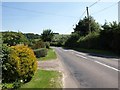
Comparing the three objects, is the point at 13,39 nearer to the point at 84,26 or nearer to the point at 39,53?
the point at 39,53

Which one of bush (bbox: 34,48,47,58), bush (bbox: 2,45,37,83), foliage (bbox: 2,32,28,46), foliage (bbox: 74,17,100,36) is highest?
foliage (bbox: 74,17,100,36)

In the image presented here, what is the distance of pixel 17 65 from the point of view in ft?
34.4

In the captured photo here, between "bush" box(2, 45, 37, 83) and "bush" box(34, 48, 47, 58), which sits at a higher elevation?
"bush" box(2, 45, 37, 83)

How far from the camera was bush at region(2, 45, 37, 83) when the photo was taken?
33.1 feet

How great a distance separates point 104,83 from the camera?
36.7 ft

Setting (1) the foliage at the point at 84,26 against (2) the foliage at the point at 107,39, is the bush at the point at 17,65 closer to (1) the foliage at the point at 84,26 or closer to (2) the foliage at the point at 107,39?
(2) the foliage at the point at 107,39

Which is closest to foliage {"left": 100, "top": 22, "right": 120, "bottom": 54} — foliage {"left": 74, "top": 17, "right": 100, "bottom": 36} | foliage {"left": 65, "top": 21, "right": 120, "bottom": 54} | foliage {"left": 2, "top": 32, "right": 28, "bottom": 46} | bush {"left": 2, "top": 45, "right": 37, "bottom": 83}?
foliage {"left": 65, "top": 21, "right": 120, "bottom": 54}

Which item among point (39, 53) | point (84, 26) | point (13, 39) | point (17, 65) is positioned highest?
point (84, 26)

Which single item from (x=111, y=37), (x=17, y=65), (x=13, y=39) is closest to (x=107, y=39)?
(x=111, y=37)

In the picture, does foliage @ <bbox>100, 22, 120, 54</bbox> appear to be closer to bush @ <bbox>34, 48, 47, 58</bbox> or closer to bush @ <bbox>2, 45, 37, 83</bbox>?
bush @ <bbox>34, 48, 47, 58</bbox>

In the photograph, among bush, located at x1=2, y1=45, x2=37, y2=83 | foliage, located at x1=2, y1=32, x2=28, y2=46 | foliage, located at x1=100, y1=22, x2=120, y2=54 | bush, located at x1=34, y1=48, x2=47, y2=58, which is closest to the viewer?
bush, located at x1=2, y1=45, x2=37, y2=83

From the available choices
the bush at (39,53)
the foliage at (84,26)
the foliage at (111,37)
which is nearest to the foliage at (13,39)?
the bush at (39,53)

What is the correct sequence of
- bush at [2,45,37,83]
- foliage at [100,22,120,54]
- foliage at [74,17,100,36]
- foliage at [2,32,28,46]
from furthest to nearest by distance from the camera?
foliage at [74,17,100,36] < foliage at [100,22,120,54] < foliage at [2,32,28,46] < bush at [2,45,37,83]

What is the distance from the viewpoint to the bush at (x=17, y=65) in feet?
33.1
